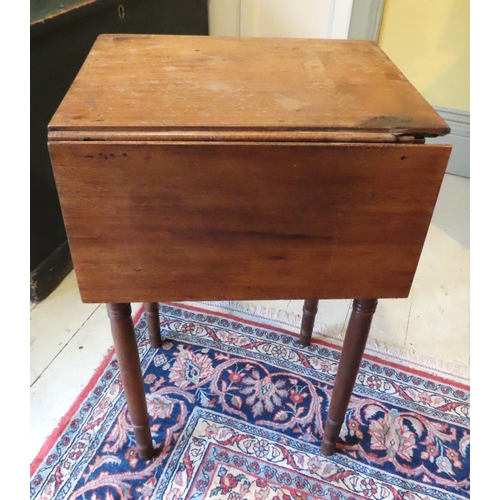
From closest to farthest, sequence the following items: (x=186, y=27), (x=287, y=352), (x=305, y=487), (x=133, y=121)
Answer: (x=133, y=121)
(x=305, y=487)
(x=287, y=352)
(x=186, y=27)

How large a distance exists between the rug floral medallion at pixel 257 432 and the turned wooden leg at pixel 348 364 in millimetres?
89

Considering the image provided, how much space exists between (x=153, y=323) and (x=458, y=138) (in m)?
1.71

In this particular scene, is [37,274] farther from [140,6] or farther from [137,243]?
[140,6]

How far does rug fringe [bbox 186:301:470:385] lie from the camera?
1354 mm

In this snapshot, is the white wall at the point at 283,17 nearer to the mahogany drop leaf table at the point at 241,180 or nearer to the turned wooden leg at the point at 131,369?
the mahogany drop leaf table at the point at 241,180

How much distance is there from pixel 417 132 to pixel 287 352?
84 centimetres

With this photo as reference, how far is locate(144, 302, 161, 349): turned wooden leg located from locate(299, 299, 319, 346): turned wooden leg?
411 mm

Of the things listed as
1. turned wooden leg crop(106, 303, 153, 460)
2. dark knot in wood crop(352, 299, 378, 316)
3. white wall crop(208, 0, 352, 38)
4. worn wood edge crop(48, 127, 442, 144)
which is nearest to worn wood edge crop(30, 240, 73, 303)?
turned wooden leg crop(106, 303, 153, 460)

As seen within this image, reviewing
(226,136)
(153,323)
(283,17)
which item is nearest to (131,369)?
(153,323)

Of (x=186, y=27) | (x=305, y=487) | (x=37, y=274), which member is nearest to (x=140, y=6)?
(x=186, y=27)

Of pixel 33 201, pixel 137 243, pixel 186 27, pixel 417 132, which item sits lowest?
pixel 33 201

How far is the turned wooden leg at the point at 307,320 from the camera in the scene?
1308 millimetres

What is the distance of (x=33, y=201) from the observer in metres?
1.42

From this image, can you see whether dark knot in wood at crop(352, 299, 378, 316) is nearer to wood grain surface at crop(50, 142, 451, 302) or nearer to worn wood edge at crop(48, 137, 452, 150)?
wood grain surface at crop(50, 142, 451, 302)
